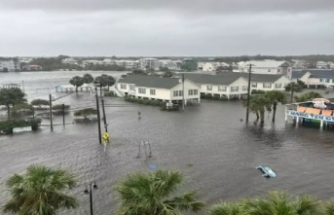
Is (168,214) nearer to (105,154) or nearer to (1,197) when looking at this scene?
(1,197)

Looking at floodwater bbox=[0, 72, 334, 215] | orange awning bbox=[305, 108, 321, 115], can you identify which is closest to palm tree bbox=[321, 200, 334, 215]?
floodwater bbox=[0, 72, 334, 215]

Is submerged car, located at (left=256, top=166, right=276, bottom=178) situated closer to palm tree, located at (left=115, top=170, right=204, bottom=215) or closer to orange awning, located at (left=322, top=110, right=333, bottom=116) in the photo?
palm tree, located at (left=115, top=170, right=204, bottom=215)

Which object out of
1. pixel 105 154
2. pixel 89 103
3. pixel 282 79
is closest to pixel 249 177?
pixel 105 154

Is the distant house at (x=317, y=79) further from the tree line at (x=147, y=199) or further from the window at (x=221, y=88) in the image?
the tree line at (x=147, y=199)

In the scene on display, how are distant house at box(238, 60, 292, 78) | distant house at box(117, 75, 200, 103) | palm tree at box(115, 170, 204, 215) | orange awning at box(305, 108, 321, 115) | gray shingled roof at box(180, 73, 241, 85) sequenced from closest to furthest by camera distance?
1. palm tree at box(115, 170, 204, 215)
2. orange awning at box(305, 108, 321, 115)
3. distant house at box(117, 75, 200, 103)
4. gray shingled roof at box(180, 73, 241, 85)
5. distant house at box(238, 60, 292, 78)

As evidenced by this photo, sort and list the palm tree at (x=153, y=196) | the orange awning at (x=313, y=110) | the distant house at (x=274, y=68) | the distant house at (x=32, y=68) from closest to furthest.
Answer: the palm tree at (x=153, y=196) < the orange awning at (x=313, y=110) < the distant house at (x=274, y=68) < the distant house at (x=32, y=68)

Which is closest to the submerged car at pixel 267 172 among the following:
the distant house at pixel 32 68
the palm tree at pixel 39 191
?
the palm tree at pixel 39 191

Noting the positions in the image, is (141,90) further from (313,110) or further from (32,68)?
(32,68)

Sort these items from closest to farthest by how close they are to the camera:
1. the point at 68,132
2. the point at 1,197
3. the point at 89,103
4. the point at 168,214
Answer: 1. the point at 168,214
2. the point at 1,197
3. the point at 68,132
4. the point at 89,103
